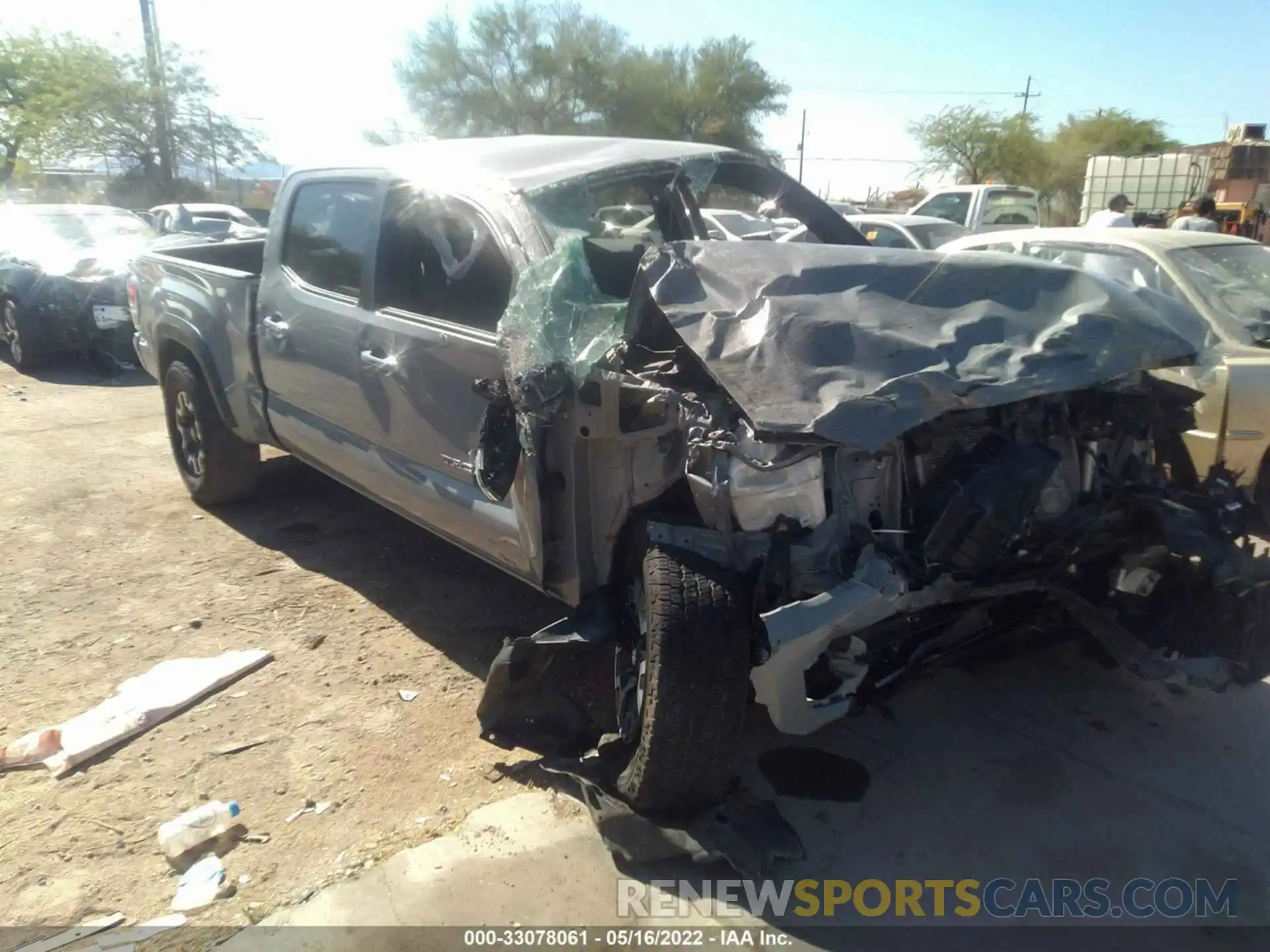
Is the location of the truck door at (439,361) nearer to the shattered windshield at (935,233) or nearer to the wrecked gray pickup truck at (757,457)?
the wrecked gray pickup truck at (757,457)

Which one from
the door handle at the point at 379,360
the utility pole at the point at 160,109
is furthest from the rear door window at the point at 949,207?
the utility pole at the point at 160,109

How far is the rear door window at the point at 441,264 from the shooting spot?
3.37 m

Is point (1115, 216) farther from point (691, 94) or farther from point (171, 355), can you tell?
point (691, 94)

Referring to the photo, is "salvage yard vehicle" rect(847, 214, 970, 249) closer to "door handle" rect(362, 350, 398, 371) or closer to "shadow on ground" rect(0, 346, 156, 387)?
"shadow on ground" rect(0, 346, 156, 387)

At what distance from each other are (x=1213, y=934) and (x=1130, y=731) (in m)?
0.96

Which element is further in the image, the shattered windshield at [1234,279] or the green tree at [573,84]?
the green tree at [573,84]

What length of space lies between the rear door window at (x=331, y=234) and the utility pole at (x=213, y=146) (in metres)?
32.5

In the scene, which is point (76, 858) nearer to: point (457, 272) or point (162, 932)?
point (162, 932)

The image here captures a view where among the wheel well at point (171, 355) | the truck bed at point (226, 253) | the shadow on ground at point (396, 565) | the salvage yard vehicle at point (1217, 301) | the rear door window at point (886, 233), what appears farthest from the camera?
the rear door window at point (886, 233)

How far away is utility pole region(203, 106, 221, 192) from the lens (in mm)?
32469

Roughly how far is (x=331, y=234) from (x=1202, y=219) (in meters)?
8.39

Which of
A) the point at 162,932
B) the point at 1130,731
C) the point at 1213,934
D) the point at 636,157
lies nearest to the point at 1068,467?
the point at 1130,731

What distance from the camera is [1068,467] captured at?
3041mm

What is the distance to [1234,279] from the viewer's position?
5.29 meters
